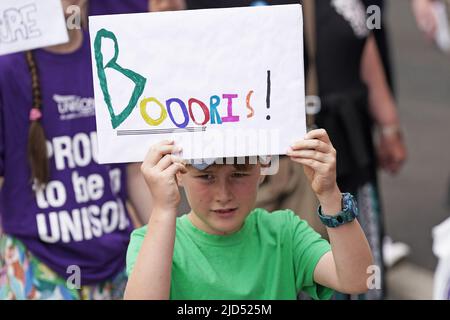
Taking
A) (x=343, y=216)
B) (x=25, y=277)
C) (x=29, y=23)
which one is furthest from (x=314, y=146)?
(x=25, y=277)

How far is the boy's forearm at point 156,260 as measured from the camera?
1666 mm

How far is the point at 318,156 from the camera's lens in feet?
5.43

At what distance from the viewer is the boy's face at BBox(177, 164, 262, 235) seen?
5.96 feet

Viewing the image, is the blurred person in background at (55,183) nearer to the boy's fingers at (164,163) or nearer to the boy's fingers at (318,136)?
the boy's fingers at (164,163)

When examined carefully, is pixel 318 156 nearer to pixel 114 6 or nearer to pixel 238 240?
pixel 238 240

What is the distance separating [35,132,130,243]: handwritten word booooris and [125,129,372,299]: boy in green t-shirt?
0.66 meters

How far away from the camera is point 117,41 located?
1.69m

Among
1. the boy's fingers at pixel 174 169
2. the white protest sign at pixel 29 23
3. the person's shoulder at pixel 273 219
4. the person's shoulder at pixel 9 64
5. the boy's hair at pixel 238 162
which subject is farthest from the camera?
the person's shoulder at pixel 9 64

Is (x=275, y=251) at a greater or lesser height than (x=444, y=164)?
lesser

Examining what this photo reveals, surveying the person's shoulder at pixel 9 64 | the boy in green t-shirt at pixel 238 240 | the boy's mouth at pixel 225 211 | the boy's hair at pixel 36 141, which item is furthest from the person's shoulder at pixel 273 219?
the person's shoulder at pixel 9 64

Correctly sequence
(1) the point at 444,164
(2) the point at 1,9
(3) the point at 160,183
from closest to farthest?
1. (3) the point at 160,183
2. (2) the point at 1,9
3. (1) the point at 444,164

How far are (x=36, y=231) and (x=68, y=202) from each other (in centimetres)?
13
